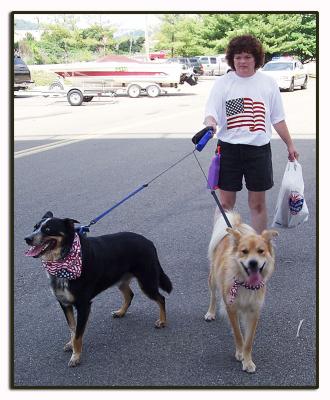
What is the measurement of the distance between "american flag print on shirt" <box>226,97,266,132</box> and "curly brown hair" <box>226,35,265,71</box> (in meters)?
0.35

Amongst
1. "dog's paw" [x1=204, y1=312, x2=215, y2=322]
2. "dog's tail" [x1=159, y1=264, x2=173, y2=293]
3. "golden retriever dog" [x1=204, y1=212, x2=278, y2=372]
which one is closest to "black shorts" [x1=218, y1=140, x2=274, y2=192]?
"golden retriever dog" [x1=204, y1=212, x2=278, y2=372]

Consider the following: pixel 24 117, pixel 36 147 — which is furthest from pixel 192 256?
pixel 24 117

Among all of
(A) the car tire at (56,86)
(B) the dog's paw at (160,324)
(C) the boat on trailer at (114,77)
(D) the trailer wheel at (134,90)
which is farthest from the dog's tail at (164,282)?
(D) the trailer wheel at (134,90)

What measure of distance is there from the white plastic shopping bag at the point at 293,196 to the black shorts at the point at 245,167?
33cm

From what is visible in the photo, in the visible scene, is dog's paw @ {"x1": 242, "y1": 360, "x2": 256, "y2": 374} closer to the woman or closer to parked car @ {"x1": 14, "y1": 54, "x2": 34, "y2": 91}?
the woman

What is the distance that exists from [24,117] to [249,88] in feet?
48.3

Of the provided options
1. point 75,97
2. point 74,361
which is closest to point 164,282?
point 74,361

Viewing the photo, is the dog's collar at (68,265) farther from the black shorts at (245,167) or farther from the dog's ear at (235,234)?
the black shorts at (245,167)

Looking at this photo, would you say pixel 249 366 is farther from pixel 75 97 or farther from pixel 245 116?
pixel 75 97

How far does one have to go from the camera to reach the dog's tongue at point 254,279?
3.31 meters

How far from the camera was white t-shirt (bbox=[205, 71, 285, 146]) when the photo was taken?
170 inches

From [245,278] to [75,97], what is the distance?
1813cm

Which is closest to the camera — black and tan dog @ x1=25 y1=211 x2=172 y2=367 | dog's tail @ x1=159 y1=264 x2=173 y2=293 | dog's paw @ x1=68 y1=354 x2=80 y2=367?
black and tan dog @ x1=25 y1=211 x2=172 y2=367

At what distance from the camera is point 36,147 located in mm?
11742
